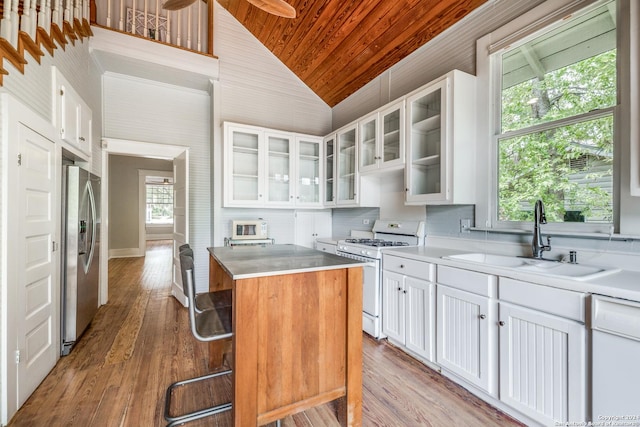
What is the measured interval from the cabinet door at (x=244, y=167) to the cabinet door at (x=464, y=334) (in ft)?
8.32

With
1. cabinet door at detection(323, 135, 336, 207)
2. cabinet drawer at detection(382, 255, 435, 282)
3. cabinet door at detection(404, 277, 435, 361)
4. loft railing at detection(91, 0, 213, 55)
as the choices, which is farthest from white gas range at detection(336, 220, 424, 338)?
loft railing at detection(91, 0, 213, 55)

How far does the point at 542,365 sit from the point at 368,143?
2516mm

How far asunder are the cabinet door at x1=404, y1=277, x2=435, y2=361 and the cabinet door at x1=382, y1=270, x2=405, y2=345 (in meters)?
0.06

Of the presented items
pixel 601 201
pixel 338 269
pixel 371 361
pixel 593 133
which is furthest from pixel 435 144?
pixel 371 361

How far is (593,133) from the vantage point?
71.2 inches

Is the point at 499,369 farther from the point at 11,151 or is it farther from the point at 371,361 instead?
the point at 11,151

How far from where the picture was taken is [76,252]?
247cm

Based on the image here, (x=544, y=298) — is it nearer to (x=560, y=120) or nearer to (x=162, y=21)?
(x=560, y=120)

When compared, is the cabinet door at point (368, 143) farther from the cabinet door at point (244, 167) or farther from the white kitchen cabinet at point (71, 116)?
the white kitchen cabinet at point (71, 116)

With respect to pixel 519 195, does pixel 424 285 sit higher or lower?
lower

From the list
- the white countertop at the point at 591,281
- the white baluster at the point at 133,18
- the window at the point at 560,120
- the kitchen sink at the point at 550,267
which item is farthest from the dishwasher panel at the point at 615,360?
the white baluster at the point at 133,18

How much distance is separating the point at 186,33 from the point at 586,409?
523 cm

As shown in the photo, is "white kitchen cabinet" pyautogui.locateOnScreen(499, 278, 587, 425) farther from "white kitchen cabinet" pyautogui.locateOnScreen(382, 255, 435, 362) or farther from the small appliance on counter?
the small appliance on counter

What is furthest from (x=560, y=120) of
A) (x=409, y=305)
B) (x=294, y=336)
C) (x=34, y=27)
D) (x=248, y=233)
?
(x=34, y=27)
